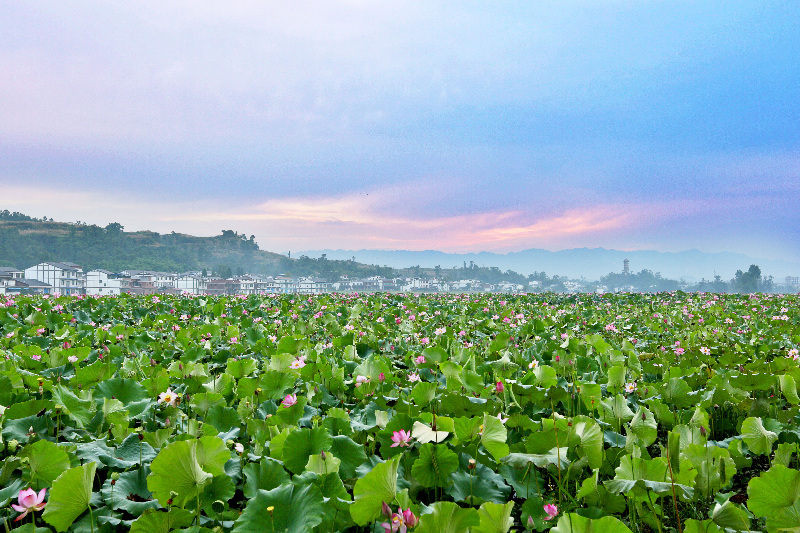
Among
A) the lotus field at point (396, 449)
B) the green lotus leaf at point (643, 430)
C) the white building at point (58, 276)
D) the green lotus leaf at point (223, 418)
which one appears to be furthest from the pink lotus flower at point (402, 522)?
the white building at point (58, 276)

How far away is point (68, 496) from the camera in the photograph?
1537mm

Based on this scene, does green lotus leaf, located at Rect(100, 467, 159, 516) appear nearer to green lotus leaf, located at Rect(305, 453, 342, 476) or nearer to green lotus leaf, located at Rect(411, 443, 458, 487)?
green lotus leaf, located at Rect(305, 453, 342, 476)

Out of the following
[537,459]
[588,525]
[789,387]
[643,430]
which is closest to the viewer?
[588,525]

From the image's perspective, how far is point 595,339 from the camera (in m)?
4.71

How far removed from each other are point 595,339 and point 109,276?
10364cm

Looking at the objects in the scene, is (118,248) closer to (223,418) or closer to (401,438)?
(223,418)

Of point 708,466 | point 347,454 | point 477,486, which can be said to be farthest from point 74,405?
point 708,466

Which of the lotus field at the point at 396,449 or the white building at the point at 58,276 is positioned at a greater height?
the lotus field at the point at 396,449

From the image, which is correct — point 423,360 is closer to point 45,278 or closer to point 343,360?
point 343,360

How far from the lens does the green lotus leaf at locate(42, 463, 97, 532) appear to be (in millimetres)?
1499

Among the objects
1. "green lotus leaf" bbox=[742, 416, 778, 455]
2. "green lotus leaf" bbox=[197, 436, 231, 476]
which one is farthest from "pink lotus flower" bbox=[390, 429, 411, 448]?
"green lotus leaf" bbox=[742, 416, 778, 455]

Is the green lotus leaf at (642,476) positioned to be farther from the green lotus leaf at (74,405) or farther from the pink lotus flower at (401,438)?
the green lotus leaf at (74,405)

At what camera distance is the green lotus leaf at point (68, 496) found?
150 cm

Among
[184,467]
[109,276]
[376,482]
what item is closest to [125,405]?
[184,467]
